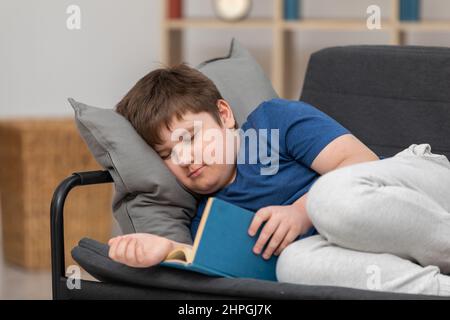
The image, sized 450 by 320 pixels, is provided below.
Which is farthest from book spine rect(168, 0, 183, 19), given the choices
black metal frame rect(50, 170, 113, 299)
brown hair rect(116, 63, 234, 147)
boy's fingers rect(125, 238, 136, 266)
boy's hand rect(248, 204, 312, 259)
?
boy's fingers rect(125, 238, 136, 266)

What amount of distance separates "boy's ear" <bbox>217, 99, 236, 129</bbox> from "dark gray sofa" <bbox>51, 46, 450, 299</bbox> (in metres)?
0.25

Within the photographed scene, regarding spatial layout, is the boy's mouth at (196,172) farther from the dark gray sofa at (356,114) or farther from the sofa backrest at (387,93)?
the sofa backrest at (387,93)

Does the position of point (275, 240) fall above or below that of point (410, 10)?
below

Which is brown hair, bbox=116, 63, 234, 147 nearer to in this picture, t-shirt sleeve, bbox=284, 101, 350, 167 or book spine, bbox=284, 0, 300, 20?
t-shirt sleeve, bbox=284, 101, 350, 167

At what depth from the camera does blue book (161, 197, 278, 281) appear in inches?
56.1

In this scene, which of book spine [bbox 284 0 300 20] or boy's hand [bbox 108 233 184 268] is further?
book spine [bbox 284 0 300 20]

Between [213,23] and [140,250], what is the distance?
1903 mm

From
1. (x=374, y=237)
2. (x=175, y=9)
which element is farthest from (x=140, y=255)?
(x=175, y=9)

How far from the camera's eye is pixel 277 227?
1.53 m

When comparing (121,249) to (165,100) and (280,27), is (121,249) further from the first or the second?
(280,27)

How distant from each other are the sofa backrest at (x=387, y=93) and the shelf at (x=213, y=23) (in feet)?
3.64

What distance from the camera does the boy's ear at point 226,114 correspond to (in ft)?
5.89

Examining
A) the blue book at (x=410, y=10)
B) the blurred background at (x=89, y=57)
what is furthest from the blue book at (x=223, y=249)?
the blue book at (x=410, y=10)
